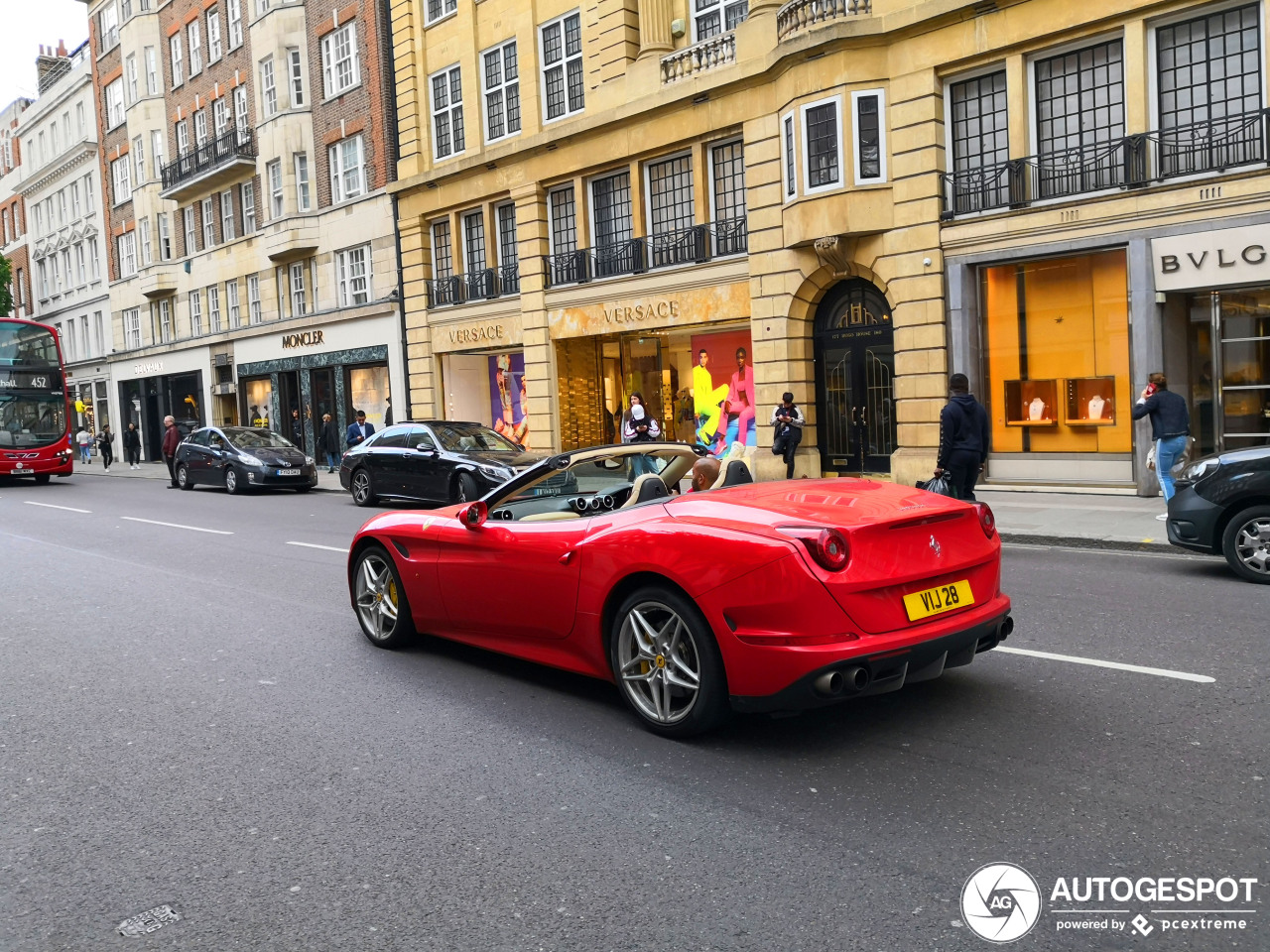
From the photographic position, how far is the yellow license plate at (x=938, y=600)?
464cm

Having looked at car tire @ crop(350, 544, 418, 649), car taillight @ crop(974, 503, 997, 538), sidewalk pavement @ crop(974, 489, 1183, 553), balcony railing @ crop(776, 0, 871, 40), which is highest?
balcony railing @ crop(776, 0, 871, 40)

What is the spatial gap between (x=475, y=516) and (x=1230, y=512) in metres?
6.37

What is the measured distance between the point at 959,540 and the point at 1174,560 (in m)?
6.22

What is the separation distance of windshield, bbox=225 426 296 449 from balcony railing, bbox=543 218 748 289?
283 inches

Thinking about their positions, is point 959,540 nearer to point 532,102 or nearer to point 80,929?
point 80,929

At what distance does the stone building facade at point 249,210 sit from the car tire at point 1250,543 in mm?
24039

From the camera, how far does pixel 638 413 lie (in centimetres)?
2141

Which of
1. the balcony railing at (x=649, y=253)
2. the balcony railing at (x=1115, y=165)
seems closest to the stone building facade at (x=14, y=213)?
the balcony railing at (x=649, y=253)

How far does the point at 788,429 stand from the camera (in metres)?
18.6

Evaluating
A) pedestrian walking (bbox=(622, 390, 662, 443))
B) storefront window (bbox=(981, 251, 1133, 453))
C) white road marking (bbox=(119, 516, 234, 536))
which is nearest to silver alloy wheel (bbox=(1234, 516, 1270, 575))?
storefront window (bbox=(981, 251, 1133, 453))

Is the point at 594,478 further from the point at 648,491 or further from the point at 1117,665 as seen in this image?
the point at 1117,665

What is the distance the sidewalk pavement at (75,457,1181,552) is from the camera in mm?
11289

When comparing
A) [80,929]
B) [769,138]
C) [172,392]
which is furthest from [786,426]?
[172,392]

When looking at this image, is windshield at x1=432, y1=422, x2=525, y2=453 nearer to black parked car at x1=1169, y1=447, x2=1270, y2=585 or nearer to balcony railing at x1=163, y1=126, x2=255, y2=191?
black parked car at x1=1169, y1=447, x2=1270, y2=585
